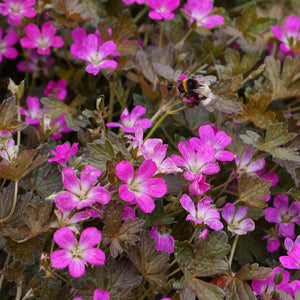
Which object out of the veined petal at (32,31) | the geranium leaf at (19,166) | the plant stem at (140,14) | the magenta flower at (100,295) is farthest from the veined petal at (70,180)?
the plant stem at (140,14)

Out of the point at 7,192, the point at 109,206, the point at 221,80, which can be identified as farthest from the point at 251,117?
the point at 7,192

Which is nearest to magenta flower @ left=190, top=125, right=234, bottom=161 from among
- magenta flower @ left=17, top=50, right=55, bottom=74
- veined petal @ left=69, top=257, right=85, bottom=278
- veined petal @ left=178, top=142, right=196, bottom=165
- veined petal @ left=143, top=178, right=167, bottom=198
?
veined petal @ left=178, top=142, right=196, bottom=165

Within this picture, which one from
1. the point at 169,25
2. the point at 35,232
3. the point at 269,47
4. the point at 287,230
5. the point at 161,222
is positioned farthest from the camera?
the point at 269,47

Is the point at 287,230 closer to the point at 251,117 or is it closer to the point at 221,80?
the point at 251,117

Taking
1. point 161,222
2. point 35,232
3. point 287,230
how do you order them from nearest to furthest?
point 35,232, point 161,222, point 287,230

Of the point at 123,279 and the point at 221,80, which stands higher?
Result: the point at 221,80

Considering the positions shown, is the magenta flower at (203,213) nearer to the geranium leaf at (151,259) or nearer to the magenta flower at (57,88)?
the geranium leaf at (151,259)
